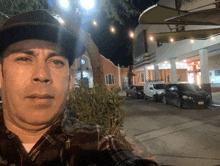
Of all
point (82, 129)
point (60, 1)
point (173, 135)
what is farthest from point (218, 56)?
point (82, 129)

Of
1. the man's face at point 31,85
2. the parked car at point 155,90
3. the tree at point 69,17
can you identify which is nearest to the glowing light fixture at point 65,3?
the tree at point 69,17

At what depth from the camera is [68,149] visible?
1.04 metres

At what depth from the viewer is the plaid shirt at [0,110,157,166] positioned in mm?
966

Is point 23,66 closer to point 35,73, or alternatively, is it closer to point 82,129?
point 35,73

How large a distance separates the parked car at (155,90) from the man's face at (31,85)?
40.3ft

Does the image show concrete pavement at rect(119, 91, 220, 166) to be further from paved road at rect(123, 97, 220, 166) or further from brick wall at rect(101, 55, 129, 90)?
brick wall at rect(101, 55, 129, 90)

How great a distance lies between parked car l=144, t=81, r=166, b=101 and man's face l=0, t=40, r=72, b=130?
12297 millimetres

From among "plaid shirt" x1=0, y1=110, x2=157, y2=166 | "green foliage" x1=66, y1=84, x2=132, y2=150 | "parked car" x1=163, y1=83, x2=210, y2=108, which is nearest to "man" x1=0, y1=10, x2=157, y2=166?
"plaid shirt" x1=0, y1=110, x2=157, y2=166

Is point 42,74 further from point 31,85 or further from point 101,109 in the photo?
point 101,109

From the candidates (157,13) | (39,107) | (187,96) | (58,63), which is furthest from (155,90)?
(39,107)

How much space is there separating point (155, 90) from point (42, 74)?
12.9 m

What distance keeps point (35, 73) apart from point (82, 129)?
0.54m

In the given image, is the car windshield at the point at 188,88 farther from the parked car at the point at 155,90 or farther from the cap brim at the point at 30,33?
the cap brim at the point at 30,33

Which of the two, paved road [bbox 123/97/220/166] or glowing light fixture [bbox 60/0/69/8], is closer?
paved road [bbox 123/97/220/166]
